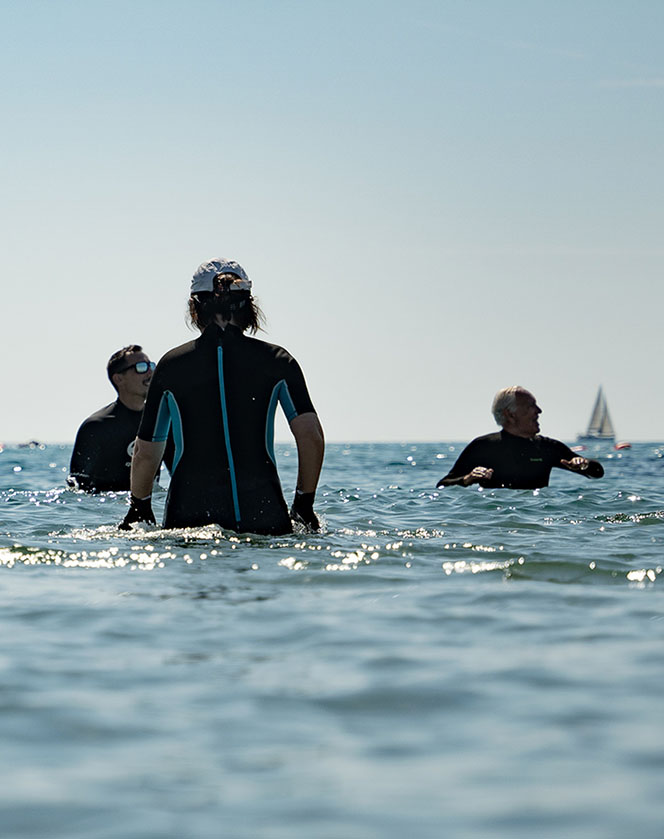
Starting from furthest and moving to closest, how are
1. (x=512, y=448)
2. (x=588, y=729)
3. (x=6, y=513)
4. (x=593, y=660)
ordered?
(x=512, y=448), (x=6, y=513), (x=593, y=660), (x=588, y=729)

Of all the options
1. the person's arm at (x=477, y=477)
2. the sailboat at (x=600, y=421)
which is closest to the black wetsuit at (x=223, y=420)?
the person's arm at (x=477, y=477)

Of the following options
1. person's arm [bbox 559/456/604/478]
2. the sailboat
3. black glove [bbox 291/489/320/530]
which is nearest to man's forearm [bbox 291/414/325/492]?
black glove [bbox 291/489/320/530]

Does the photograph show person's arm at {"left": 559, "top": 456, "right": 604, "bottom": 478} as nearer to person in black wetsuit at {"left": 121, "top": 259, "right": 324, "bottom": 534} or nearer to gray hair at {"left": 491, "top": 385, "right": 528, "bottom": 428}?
gray hair at {"left": 491, "top": 385, "right": 528, "bottom": 428}

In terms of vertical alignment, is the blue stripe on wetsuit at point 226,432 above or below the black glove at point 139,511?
above

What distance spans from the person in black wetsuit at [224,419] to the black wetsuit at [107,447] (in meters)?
4.47

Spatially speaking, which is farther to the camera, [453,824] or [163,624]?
[163,624]

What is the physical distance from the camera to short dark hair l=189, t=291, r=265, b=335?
683 cm

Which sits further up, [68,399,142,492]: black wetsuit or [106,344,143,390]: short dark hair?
[106,344,143,390]: short dark hair

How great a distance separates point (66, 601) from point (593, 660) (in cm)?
241

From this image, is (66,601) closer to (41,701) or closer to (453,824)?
(41,701)

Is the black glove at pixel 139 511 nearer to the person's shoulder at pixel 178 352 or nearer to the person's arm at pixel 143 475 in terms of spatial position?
the person's arm at pixel 143 475

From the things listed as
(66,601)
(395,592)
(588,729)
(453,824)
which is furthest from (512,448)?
(453,824)

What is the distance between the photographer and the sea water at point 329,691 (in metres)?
2.36

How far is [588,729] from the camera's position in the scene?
9.58ft
